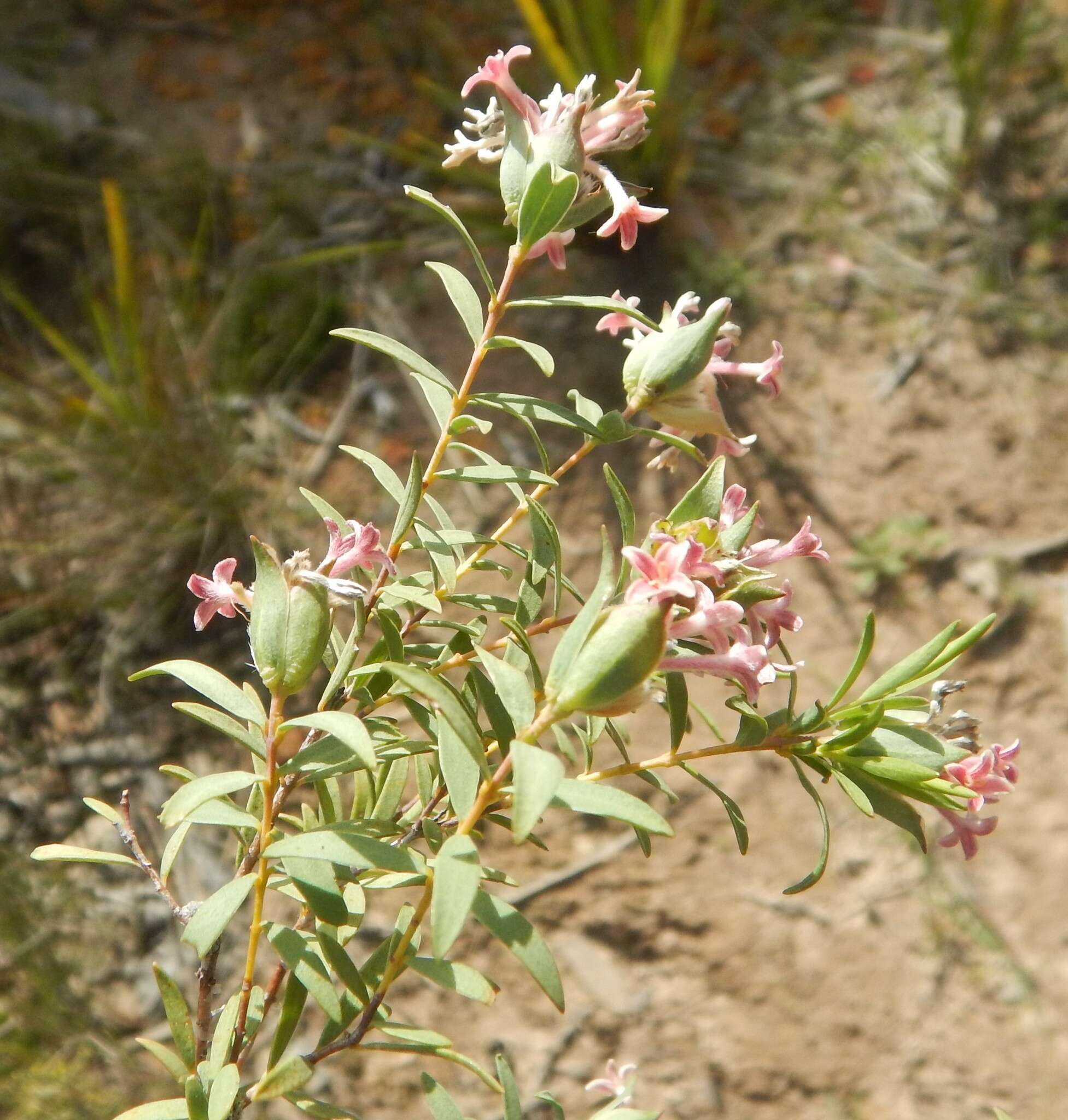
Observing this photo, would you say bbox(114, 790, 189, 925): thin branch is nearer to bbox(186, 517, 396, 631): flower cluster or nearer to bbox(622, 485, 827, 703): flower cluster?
bbox(186, 517, 396, 631): flower cluster

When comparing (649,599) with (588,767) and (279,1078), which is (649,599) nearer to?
(588,767)

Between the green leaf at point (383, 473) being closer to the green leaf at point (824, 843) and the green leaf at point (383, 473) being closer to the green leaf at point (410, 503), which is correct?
the green leaf at point (410, 503)

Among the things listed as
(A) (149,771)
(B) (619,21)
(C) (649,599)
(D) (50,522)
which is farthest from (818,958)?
(B) (619,21)

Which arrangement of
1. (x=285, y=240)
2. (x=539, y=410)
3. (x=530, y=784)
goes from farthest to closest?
(x=285, y=240) < (x=539, y=410) < (x=530, y=784)

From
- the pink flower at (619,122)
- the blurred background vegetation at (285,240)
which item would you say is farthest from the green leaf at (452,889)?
the blurred background vegetation at (285,240)

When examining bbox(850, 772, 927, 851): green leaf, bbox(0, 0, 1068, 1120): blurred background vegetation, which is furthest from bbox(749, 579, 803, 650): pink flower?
bbox(0, 0, 1068, 1120): blurred background vegetation

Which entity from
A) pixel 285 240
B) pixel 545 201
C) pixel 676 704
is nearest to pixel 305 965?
pixel 676 704

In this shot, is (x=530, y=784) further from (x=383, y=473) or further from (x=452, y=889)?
(x=383, y=473)
